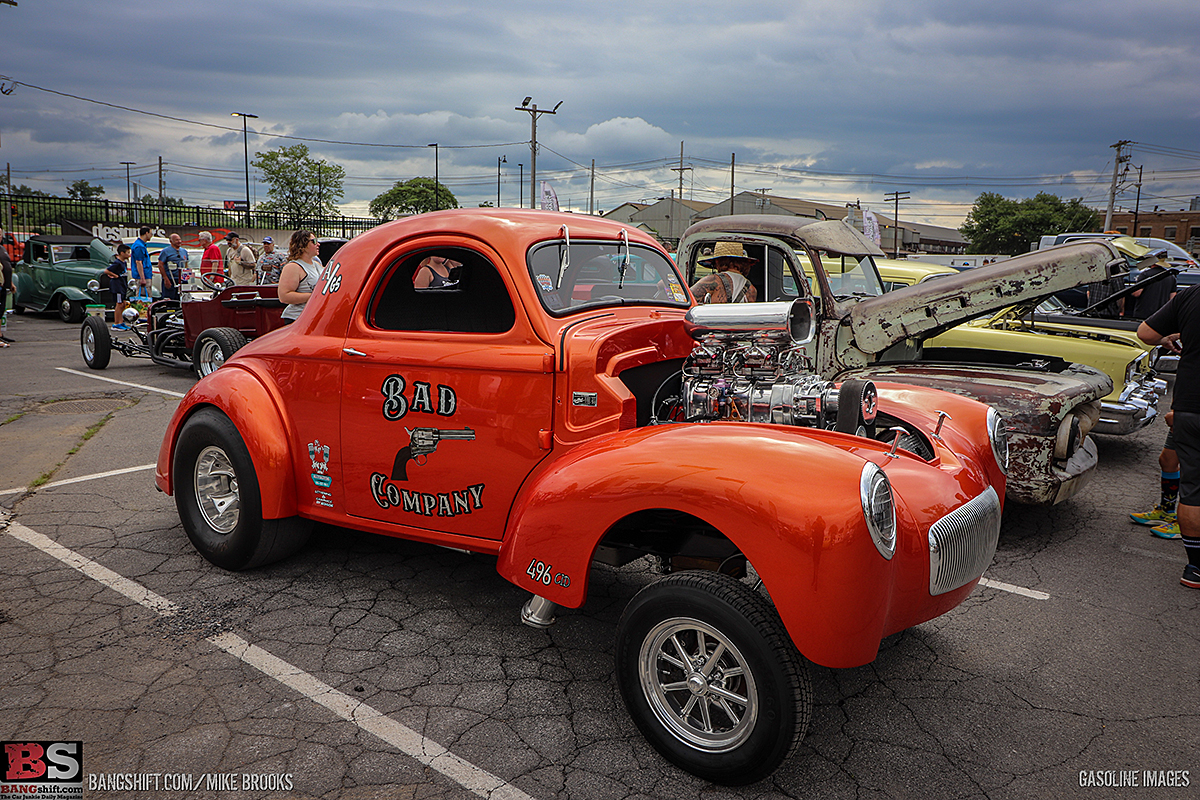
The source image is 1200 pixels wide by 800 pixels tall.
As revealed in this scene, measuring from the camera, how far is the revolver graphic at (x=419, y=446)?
3.45 metres

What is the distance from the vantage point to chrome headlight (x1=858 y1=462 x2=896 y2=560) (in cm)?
238

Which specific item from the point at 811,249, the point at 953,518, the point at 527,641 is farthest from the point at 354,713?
the point at 811,249

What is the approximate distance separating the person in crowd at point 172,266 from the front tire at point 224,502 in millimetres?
10422

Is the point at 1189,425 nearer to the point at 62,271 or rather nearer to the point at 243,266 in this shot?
the point at 243,266

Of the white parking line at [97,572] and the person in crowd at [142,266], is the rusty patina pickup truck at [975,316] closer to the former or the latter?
the white parking line at [97,572]

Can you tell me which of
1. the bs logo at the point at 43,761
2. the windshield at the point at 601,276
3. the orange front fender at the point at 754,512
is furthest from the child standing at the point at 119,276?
the orange front fender at the point at 754,512

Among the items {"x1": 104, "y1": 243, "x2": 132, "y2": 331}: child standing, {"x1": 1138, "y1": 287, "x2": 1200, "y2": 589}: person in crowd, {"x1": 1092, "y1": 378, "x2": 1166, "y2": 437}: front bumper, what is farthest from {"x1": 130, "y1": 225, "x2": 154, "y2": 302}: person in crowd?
{"x1": 1138, "y1": 287, "x2": 1200, "y2": 589}: person in crowd

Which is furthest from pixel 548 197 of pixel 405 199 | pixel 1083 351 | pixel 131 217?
pixel 405 199

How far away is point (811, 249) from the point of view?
7.13 meters

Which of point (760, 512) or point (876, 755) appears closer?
point (760, 512)

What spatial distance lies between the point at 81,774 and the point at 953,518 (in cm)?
317

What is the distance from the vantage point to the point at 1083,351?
23.5 feet

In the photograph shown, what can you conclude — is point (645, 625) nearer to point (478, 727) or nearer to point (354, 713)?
point (478, 727)

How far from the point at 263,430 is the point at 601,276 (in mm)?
1928
